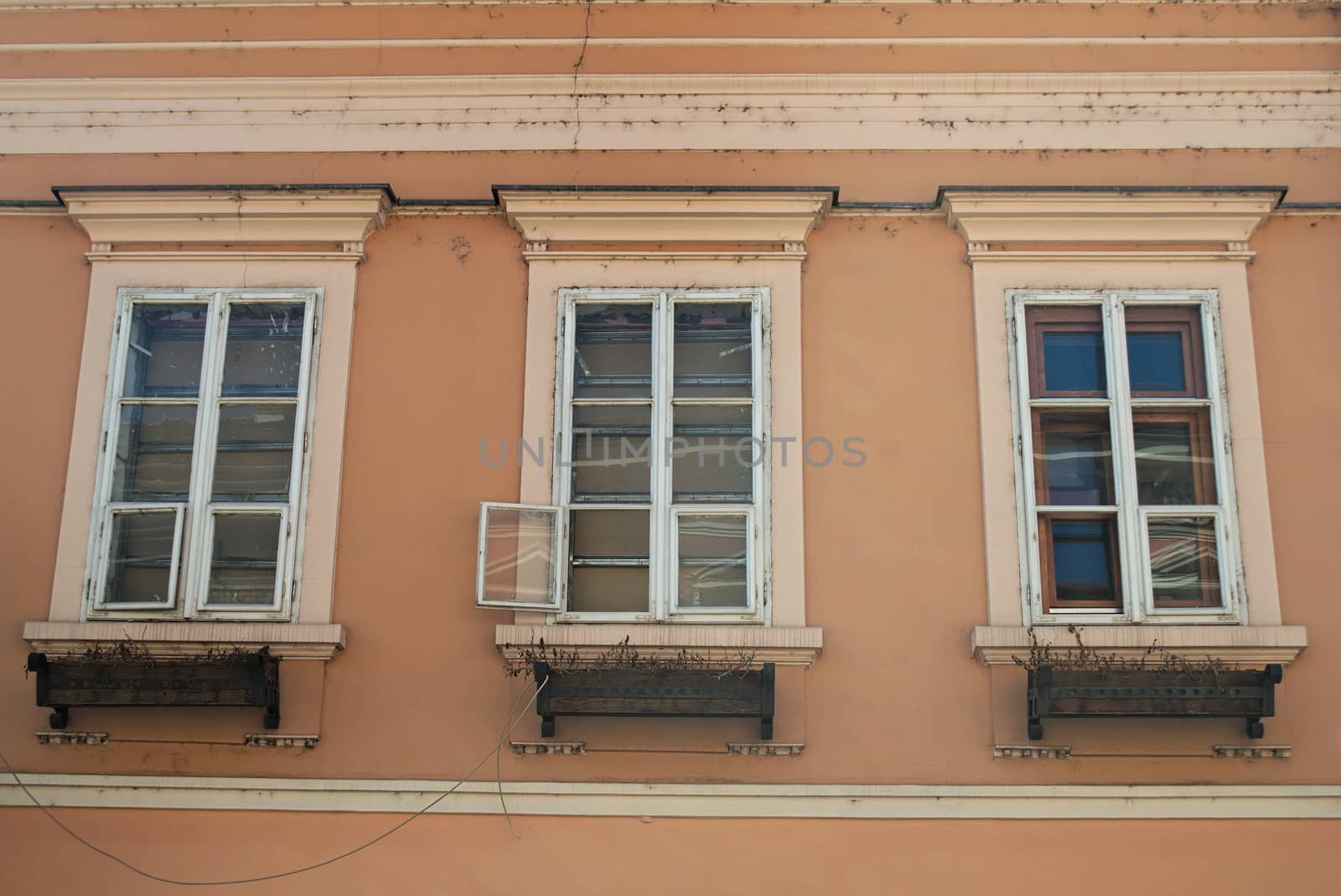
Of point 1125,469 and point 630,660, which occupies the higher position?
point 1125,469

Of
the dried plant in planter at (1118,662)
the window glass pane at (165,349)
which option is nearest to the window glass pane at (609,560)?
the dried plant in planter at (1118,662)

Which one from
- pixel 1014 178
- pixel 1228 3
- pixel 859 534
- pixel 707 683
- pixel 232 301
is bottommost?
pixel 707 683

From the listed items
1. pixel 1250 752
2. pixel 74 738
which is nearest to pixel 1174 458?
pixel 1250 752

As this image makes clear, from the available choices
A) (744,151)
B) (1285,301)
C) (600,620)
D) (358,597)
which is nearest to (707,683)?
(600,620)

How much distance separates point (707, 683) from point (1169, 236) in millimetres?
3525

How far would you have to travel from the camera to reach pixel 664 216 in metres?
8.27

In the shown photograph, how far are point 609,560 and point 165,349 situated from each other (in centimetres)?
276

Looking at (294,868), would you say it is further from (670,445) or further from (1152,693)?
(1152,693)

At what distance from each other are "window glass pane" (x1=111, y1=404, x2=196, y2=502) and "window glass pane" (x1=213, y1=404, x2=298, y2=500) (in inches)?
7.0

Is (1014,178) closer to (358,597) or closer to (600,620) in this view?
(600,620)

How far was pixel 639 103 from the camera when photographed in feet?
28.4

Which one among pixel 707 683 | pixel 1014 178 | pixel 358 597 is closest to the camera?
pixel 707 683

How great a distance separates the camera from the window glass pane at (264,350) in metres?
8.18

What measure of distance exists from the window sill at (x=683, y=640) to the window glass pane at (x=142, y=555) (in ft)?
6.08
